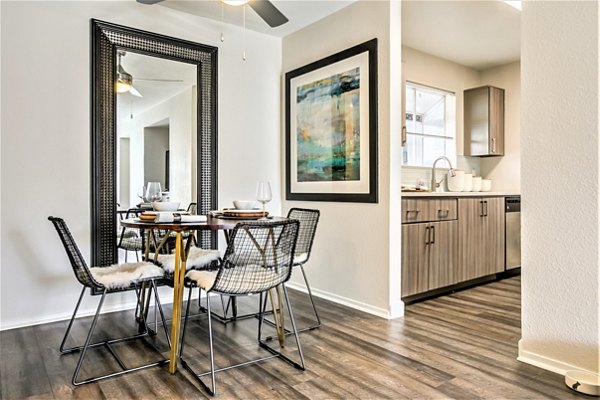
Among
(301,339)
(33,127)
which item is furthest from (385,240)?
(33,127)

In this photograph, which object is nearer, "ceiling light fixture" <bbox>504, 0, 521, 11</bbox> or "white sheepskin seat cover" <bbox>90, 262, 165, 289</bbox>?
"white sheepskin seat cover" <bbox>90, 262, 165, 289</bbox>

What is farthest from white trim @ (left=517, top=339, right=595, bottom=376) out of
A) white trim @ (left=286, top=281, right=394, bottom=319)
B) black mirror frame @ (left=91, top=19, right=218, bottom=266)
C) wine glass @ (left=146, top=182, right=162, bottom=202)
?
black mirror frame @ (left=91, top=19, right=218, bottom=266)

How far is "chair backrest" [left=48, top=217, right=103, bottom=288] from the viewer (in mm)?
2225

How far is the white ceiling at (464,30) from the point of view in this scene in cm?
362

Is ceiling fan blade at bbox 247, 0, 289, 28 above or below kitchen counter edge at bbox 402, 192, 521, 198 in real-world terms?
above

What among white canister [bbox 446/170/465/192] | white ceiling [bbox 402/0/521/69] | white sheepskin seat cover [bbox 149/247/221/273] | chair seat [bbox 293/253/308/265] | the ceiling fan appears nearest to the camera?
the ceiling fan

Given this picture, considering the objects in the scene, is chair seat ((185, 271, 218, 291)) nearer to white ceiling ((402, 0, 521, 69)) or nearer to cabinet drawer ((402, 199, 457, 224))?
cabinet drawer ((402, 199, 457, 224))

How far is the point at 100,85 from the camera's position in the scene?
10.8ft

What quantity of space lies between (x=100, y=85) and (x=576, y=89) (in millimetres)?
3163

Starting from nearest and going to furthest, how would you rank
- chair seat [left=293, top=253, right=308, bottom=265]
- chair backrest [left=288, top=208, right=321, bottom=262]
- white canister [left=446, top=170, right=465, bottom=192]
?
chair seat [left=293, top=253, right=308, bottom=265], chair backrest [left=288, top=208, right=321, bottom=262], white canister [left=446, top=170, right=465, bottom=192]

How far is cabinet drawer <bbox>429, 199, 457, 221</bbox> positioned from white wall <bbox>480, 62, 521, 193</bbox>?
5.80 feet

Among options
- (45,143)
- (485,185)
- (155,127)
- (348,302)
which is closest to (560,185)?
(348,302)

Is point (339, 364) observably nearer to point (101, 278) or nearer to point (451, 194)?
point (101, 278)

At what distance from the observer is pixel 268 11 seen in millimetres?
2703
